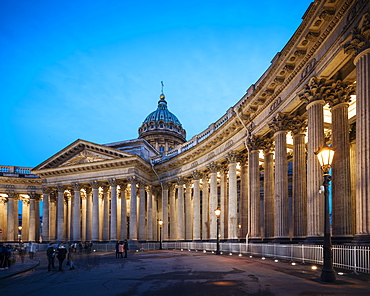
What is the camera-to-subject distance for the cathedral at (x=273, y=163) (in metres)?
17.8

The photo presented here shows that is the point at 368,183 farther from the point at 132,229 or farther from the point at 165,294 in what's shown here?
the point at 132,229

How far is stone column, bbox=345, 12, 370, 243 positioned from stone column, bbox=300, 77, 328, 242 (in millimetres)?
4274

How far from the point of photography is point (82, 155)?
184 ft

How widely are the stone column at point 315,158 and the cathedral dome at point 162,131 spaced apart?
255 feet

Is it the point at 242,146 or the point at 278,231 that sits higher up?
the point at 242,146

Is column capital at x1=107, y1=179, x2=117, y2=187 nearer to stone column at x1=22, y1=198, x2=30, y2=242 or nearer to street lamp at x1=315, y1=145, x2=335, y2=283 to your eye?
stone column at x1=22, y1=198, x2=30, y2=242

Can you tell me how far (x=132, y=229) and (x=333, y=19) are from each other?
40283 millimetres

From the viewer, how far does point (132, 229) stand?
51.7 metres

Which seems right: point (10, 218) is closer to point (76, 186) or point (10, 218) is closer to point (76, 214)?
point (76, 214)

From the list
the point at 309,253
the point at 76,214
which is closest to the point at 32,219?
the point at 76,214

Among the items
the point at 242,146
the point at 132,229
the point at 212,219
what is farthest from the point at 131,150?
the point at 242,146

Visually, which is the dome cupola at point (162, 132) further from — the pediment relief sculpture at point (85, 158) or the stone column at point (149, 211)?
the pediment relief sculpture at point (85, 158)

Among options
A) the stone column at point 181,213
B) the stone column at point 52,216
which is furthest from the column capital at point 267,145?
the stone column at point 52,216

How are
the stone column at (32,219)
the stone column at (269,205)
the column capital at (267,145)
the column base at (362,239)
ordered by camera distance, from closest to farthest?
1. the column base at (362,239)
2. the stone column at (269,205)
3. the column capital at (267,145)
4. the stone column at (32,219)
